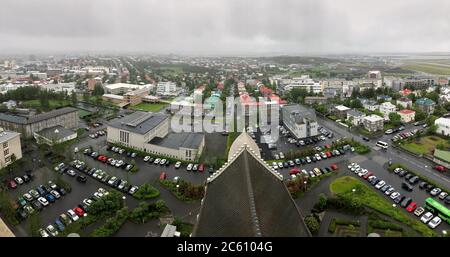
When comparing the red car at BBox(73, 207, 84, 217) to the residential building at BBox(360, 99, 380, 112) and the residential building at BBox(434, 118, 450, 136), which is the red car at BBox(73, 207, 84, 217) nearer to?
the residential building at BBox(434, 118, 450, 136)

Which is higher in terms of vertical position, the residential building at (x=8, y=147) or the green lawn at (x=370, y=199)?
the residential building at (x=8, y=147)

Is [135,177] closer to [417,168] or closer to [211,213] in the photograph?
[211,213]

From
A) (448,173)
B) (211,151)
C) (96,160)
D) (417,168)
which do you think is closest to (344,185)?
(417,168)

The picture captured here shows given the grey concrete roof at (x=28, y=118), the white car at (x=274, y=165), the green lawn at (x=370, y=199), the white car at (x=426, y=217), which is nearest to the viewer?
the green lawn at (x=370, y=199)

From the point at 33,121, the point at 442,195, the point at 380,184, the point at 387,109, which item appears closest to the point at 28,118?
the point at 33,121

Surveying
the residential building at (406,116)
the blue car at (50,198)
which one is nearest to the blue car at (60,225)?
the blue car at (50,198)

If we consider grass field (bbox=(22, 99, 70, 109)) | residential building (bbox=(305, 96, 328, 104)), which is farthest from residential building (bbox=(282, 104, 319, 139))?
grass field (bbox=(22, 99, 70, 109))

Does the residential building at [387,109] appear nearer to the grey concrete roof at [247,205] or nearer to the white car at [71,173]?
the grey concrete roof at [247,205]
